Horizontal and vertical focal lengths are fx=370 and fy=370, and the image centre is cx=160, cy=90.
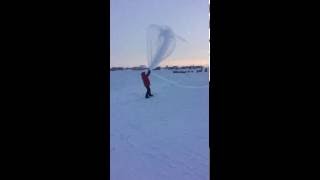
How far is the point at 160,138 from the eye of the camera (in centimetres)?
521

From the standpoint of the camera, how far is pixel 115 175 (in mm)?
3547

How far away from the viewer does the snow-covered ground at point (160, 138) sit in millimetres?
3703

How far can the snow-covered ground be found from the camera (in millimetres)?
3703
